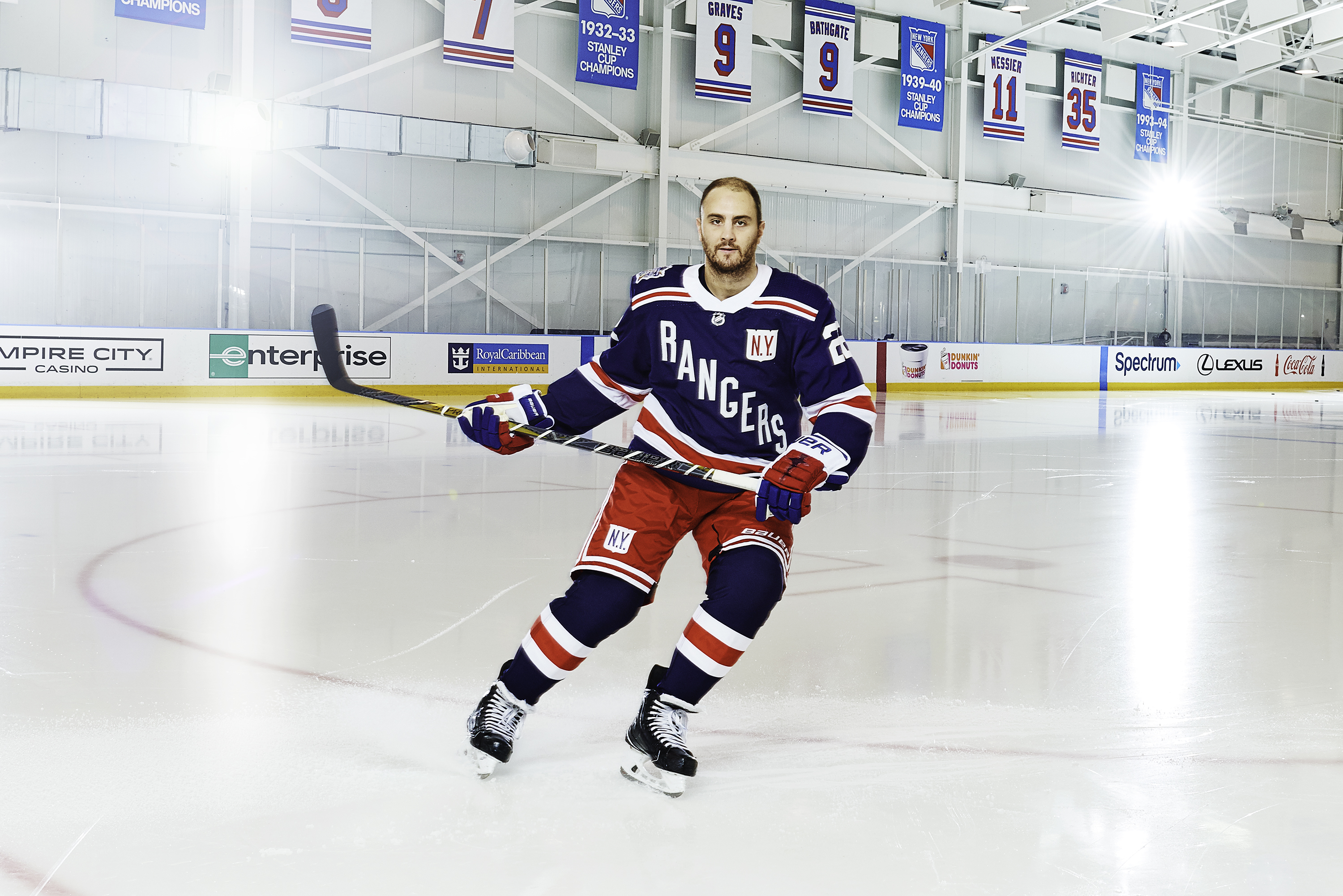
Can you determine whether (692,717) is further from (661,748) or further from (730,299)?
(730,299)

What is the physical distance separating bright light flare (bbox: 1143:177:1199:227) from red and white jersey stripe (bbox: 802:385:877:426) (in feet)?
85.9

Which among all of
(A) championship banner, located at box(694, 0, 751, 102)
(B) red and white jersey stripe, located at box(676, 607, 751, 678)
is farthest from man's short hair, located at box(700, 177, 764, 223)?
(A) championship banner, located at box(694, 0, 751, 102)

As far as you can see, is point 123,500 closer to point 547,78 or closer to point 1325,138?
point 547,78

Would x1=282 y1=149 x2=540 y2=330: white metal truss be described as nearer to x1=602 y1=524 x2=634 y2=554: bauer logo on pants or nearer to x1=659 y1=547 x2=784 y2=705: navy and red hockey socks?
x1=602 y1=524 x2=634 y2=554: bauer logo on pants

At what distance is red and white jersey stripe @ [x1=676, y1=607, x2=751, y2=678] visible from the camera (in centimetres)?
255

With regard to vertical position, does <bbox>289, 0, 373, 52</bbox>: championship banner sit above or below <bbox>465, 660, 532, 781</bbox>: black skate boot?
above

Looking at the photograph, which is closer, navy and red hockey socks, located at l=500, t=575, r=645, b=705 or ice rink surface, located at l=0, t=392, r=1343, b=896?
ice rink surface, located at l=0, t=392, r=1343, b=896

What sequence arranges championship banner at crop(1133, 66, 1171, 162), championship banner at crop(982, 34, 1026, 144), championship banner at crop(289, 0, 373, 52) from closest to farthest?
championship banner at crop(289, 0, 373, 52) → championship banner at crop(982, 34, 1026, 144) → championship banner at crop(1133, 66, 1171, 162)

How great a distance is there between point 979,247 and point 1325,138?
11.2 m

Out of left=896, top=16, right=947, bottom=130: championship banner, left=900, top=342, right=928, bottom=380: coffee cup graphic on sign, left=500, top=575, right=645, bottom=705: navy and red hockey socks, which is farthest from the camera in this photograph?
left=896, top=16, right=947, bottom=130: championship banner

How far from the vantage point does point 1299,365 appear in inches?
1046

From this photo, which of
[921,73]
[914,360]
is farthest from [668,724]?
[921,73]

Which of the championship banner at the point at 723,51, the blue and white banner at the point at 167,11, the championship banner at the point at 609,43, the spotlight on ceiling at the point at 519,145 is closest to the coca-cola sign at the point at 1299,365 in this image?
the championship banner at the point at 723,51

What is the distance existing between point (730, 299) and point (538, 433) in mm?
527
